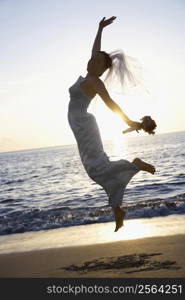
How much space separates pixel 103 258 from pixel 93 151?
200 centimetres

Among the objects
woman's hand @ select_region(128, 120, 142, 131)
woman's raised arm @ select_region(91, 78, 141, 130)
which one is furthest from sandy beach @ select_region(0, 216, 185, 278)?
woman's raised arm @ select_region(91, 78, 141, 130)

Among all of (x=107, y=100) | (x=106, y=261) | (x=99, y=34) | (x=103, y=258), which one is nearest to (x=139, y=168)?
(x=107, y=100)

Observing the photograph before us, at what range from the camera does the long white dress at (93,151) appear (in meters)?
5.22

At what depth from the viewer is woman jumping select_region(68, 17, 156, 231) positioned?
5152 millimetres

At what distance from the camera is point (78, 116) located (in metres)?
5.22

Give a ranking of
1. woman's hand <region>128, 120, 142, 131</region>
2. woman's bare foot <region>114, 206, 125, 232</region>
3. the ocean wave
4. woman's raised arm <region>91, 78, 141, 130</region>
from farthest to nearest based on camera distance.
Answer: the ocean wave, woman's bare foot <region>114, 206, 125, 232</region>, woman's raised arm <region>91, 78, 141, 130</region>, woman's hand <region>128, 120, 142, 131</region>

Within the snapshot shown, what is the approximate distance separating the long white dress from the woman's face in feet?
0.57

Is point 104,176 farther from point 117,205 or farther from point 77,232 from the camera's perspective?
point 77,232

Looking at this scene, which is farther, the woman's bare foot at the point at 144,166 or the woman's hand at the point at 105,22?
the woman's hand at the point at 105,22

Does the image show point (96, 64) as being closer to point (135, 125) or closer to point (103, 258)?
point (135, 125)

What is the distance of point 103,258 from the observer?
6355mm

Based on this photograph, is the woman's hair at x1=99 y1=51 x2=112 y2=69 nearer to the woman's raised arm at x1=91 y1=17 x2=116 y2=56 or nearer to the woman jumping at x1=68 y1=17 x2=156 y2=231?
the woman jumping at x1=68 y1=17 x2=156 y2=231

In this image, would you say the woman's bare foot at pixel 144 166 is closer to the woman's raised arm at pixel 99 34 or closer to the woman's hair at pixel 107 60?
the woman's hair at pixel 107 60

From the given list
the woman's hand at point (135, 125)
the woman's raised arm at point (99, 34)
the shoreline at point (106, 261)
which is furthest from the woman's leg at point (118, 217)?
the woman's raised arm at point (99, 34)
